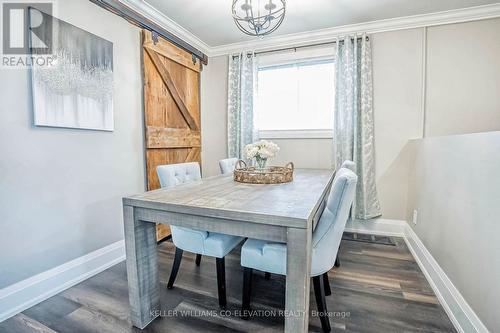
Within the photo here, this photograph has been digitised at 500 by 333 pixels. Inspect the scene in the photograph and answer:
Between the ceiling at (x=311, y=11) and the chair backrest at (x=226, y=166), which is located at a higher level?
the ceiling at (x=311, y=11)

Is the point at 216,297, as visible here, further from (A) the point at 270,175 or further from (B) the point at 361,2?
(B) the point at 361,2

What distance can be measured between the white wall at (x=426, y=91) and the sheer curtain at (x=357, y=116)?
0.13m

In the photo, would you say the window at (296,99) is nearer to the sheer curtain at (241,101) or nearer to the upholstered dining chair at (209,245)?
the sheer curtain at (241,101)

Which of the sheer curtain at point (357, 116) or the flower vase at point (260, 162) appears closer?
the flower vase at point (260, 162)

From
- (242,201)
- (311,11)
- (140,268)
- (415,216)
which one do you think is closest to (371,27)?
(311,11)

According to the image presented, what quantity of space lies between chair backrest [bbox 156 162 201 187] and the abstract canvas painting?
0.72m

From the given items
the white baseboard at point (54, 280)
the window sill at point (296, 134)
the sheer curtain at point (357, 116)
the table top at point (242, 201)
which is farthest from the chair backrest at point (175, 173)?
the sheer curtain at point (357, 116)

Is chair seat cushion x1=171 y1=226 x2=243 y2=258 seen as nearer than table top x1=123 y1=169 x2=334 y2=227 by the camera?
No

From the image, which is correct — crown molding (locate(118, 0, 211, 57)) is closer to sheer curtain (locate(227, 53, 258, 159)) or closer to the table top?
sheer curtain (locate(227, 53, 258, 159))

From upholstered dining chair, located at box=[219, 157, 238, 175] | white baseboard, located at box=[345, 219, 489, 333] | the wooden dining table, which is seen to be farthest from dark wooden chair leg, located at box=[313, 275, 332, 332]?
upholstered dining chair, located at box=[219, 157, 238, 175]

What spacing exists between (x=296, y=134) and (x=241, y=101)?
847 mm

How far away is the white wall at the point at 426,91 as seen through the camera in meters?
2.56

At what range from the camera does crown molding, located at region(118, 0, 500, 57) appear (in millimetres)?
2504

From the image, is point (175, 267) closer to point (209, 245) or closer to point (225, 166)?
point (209, 245)
